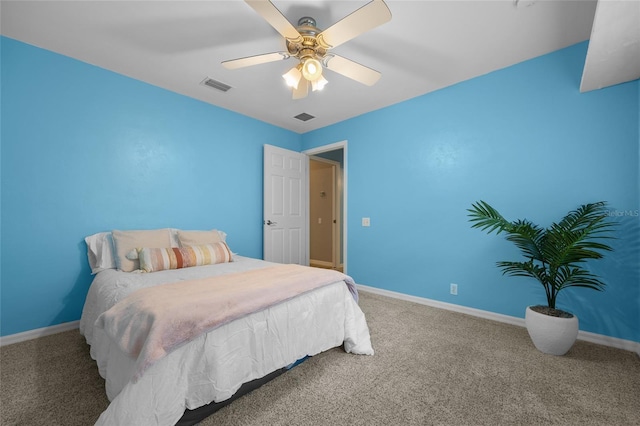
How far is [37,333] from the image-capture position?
2275 mm

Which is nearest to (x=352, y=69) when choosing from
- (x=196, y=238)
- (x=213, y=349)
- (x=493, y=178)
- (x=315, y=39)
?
(x=315, y=39)

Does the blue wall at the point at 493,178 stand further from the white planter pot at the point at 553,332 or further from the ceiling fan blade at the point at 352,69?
the ceiling fan blade at the point at 352,69

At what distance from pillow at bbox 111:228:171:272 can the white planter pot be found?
3322 millimetres

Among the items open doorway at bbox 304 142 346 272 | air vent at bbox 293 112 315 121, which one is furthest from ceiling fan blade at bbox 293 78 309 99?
open doorway at bbox 304 142 346 272

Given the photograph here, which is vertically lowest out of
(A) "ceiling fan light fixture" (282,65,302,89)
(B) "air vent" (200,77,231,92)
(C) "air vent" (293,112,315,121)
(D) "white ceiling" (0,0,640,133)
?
(A) "ceiling fan light fixture" (282,65,302,89)

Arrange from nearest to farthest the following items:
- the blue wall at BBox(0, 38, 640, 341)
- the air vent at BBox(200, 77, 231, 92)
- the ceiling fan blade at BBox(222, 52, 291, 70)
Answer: the ceiling fan blade at BBox(222, 52, 291, 70)
the blue wall at BBox(0, 38, 640, 341)
the air vent at BBox(200, 77, 231, 92)

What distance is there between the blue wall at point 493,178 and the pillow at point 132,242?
2.43m

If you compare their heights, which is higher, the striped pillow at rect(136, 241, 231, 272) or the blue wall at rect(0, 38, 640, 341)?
the blue wall at rect(0, 38, 640, 341)

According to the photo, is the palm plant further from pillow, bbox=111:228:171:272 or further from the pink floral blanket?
pillow, bbox=111:228:171:272

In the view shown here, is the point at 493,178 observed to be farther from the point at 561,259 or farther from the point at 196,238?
the point at 196,238

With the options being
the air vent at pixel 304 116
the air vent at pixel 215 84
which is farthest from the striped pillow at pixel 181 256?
the air vent at pixel 304 116

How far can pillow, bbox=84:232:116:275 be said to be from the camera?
2389 mm

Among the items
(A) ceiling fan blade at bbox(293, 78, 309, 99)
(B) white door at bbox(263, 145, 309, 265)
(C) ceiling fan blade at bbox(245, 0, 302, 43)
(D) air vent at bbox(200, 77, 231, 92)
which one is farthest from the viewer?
(B) white door at bbox(263, 145, 309, 265)

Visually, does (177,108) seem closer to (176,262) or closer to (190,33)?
(190,33)
